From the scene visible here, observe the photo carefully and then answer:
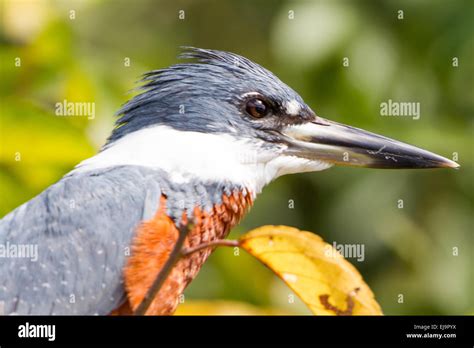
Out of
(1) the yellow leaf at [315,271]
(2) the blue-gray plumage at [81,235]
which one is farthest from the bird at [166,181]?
(1) the yellow leaf at [315,271]

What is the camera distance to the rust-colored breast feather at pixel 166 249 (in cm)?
261

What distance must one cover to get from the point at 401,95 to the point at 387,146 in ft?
5.53

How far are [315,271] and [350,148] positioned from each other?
3.46 ft

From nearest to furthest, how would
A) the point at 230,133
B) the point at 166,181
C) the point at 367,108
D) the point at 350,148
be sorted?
the point at 166,181 < the point at 230,133 < the point at 350,148 < the point at 367,108

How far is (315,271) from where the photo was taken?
2176 mm

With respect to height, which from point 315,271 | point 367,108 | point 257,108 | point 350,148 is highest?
point 367,108

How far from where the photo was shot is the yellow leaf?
83.7 inches

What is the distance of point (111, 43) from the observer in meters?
5.24

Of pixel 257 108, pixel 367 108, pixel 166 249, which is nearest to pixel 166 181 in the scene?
pixel 166 249

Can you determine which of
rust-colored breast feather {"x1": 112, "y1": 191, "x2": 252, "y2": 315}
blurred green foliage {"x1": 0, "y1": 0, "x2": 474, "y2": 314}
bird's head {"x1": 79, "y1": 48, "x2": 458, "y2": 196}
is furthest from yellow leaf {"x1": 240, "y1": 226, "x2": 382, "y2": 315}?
blurred green foliage {"x1": 0, "y1": 0, "x2": 474, "y2": 314}

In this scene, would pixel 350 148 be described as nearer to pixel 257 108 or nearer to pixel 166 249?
pixel 257 108

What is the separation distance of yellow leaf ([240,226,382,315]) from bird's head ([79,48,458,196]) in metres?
0.74
